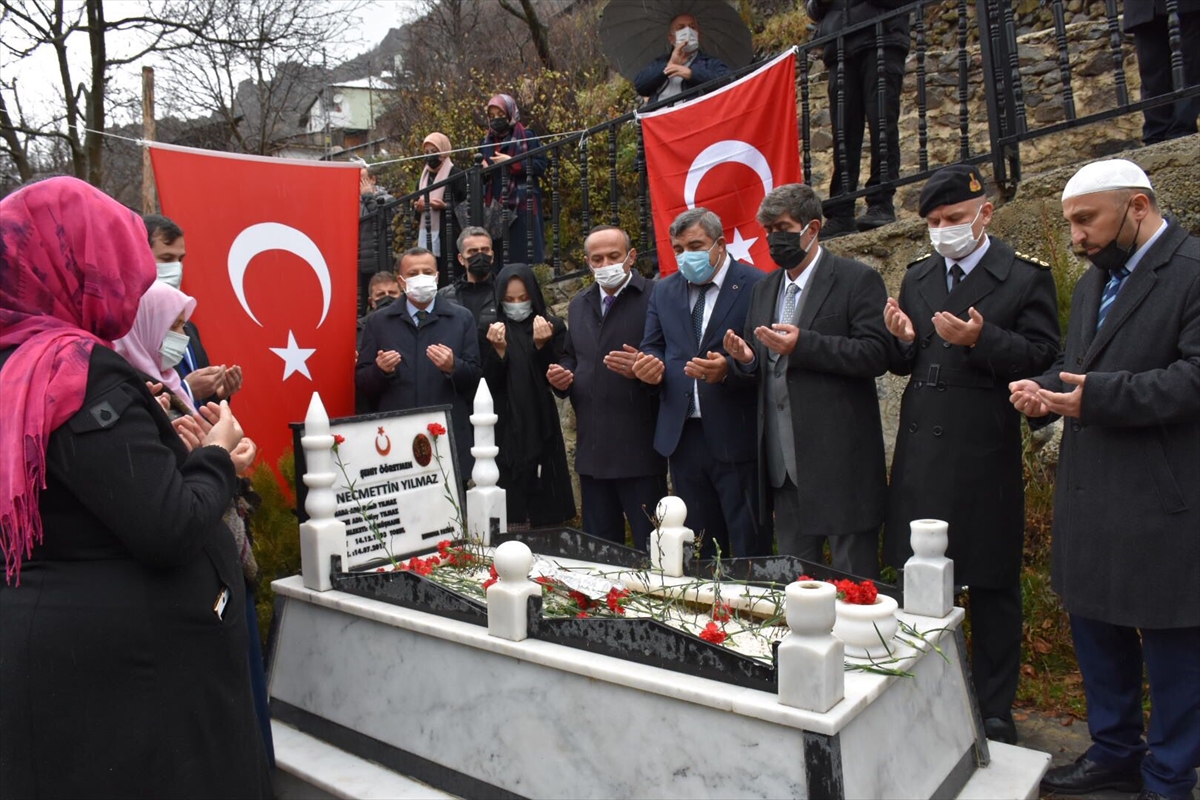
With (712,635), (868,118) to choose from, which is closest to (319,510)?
(712,635)

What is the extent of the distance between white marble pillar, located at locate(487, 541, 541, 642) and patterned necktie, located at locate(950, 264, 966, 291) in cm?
189

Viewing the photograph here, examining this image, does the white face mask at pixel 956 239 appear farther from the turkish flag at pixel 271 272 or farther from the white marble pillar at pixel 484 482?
the turkish flag at pixel 271 272

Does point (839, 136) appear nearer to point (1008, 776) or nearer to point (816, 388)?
point (816, 388)

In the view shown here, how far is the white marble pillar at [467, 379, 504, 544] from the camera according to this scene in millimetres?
3920

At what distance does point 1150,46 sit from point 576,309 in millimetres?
3510

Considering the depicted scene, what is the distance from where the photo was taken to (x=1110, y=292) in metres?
2.94

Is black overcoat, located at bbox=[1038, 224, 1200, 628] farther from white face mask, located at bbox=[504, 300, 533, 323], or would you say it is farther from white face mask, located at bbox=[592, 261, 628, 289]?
white face mask, located at bbox=[504, 300, 533, 323]

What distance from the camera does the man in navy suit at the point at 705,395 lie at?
4086 mm

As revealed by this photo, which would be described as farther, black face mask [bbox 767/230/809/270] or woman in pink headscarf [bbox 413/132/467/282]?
woman in pink headscarf [bbox 413/132/467/282]

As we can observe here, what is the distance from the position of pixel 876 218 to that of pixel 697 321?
7.12 feet

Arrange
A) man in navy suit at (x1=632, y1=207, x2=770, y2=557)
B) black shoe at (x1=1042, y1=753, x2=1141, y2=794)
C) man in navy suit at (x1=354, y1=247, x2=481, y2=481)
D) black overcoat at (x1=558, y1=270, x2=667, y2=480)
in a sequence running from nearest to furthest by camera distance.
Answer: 1. black shoe at (x1=1042, y1=753, x2=1141, y2=794)
2. man in navy suit at (x1=632, y1=207, x2=770, y2=557)
3. black overcoat at (x1=558, y1=270, x2=667, y2=480)
4. man in navy suit at (x1=354, y1=247, x2=481, y2=481)

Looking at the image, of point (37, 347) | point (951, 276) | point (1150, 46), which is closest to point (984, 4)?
point (1150, 46)

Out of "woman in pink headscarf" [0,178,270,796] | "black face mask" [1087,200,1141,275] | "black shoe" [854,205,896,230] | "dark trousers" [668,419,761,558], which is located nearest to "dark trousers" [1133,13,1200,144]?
"black shoe" [854,205,896,230]

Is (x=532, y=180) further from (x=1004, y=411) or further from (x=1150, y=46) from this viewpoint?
(x=1004, y=411)
